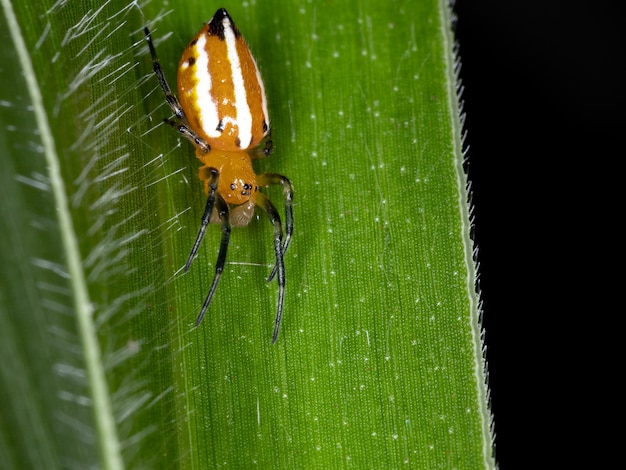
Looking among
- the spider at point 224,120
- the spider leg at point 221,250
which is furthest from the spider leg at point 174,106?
the spider leg at point 221,250

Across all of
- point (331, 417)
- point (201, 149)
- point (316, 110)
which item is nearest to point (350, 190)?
point (316, 110)

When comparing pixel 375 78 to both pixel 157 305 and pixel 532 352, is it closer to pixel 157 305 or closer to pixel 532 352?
pixel 157 305

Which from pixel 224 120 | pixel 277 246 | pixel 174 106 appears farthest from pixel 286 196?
pixel 174 106

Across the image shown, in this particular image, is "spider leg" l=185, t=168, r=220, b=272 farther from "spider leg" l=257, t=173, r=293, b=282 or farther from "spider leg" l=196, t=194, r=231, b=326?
"spider leg" l=257, t=173, r=293, b=282

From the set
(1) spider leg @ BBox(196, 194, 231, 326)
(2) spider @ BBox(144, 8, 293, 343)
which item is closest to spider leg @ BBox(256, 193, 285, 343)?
(2) spider @ BBox(144, 8, 293, 343)

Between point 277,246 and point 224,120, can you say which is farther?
point 224,120

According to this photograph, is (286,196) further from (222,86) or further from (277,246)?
(222,86)
